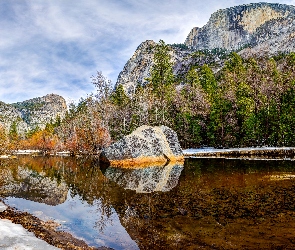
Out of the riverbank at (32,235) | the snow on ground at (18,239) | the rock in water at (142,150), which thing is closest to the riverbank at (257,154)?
the rock in water at (142,150)

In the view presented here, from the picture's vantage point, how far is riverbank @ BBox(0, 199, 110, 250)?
8547 millimetres

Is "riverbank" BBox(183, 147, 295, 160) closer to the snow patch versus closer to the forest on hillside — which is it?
the forest on hillside

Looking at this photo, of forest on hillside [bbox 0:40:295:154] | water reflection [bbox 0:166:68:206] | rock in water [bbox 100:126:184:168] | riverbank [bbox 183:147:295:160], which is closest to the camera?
water reflection [bbox 0:166:68:206]

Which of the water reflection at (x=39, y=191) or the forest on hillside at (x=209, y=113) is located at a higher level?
the forest on hillside at (x=209, y=113)

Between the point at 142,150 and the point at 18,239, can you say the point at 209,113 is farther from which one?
the point at 18,239

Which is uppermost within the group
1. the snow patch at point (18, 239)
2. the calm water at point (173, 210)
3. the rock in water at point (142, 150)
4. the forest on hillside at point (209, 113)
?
the forest on hillside at point (209, 113)

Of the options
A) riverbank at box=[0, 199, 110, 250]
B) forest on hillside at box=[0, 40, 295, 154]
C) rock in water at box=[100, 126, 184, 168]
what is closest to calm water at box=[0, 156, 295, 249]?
riverbank at box=[0, 199, 110, 250]

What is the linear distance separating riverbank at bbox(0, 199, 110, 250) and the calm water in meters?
0.57

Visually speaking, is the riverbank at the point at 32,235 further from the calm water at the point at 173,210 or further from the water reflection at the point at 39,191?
the water reflection at the point at 39,191

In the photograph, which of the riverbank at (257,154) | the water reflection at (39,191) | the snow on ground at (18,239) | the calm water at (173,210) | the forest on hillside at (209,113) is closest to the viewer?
the snow on ground at (18,239)

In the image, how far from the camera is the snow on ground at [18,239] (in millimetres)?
8180

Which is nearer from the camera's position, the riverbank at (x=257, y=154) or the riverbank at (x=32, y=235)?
the riverbank at (x=32, y=235)

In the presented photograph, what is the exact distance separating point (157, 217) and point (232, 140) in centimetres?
4169

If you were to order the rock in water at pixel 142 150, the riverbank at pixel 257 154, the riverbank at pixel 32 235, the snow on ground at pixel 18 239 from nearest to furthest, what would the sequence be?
the snow on ground at pixel 18 239, the riverbank at pixel 32 235, the rock in water at pixel 142 150, the riverbank at pixel 257 154
